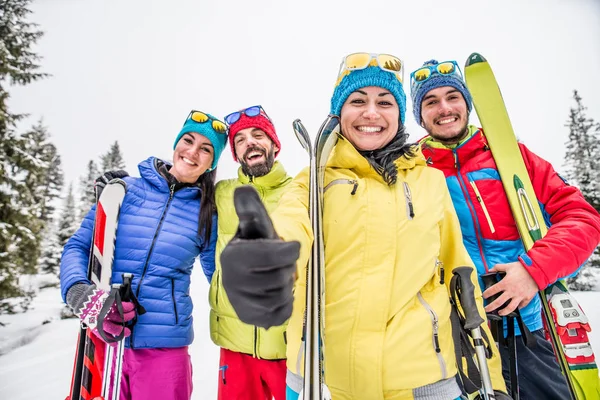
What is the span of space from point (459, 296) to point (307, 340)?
3.09 feet

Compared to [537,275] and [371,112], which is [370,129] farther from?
[537,275]

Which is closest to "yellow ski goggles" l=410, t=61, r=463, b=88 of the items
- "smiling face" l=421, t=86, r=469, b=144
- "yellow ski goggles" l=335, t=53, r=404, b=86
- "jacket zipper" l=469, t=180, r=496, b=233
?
"smiling face" l=421, t=86, r=469, b=144

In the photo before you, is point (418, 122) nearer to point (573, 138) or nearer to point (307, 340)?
point (307, 340)

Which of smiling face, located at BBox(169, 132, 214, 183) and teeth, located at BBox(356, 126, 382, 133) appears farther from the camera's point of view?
smiling face, located at BBox(169, 132, 214, 183)

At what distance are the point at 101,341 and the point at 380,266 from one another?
240cm

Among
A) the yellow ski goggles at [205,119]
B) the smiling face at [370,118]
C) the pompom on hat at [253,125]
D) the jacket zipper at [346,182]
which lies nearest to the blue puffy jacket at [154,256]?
the yellow ski goggles at [205,119]

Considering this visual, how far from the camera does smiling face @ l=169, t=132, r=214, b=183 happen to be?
117 inches

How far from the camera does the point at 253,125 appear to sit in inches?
130

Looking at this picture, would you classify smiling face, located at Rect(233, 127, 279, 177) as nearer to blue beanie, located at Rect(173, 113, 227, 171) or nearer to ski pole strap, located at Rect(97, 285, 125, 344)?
blue beanie, located at Rect(173, 113, 227, 171)

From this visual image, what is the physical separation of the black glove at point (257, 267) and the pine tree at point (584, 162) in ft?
68.3

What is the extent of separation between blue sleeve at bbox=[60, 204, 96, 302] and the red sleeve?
3.37 meters

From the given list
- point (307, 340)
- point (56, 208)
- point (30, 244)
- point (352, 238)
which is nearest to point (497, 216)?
point (352, 238)

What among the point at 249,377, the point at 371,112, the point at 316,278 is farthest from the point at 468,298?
the point at 249,377

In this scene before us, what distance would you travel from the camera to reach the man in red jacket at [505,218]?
1984 millimetres
